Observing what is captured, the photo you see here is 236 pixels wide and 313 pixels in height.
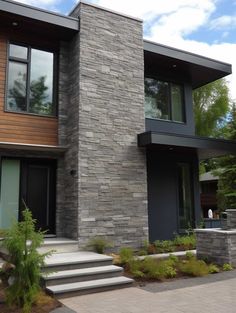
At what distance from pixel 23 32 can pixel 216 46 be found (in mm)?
25802

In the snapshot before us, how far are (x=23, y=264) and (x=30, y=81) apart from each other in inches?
208

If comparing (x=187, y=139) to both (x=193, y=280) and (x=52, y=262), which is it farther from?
(x=52, y=262)

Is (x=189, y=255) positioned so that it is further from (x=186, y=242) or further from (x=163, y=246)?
(x=186, y=242)

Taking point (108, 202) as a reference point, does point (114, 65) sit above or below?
above

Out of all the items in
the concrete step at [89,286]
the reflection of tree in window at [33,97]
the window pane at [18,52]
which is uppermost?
the window pane at [18,52]

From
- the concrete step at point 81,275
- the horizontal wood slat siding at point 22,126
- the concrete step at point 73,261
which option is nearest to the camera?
the concrete step at point 81,275

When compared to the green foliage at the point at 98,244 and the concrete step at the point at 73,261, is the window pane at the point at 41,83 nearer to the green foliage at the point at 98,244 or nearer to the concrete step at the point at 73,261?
the green foliage at the point at 98,244

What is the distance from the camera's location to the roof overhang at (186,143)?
8.87 metres

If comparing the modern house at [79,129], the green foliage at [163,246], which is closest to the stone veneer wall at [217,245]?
the green foliage at [163,246]

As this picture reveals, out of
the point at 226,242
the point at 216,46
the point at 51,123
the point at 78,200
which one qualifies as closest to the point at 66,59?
the point at 51,123

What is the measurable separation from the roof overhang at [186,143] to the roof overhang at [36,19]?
3305 millimetres

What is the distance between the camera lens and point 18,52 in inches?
343

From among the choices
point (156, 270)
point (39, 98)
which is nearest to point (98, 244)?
point (156, 270)

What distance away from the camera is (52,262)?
20.9 feet
